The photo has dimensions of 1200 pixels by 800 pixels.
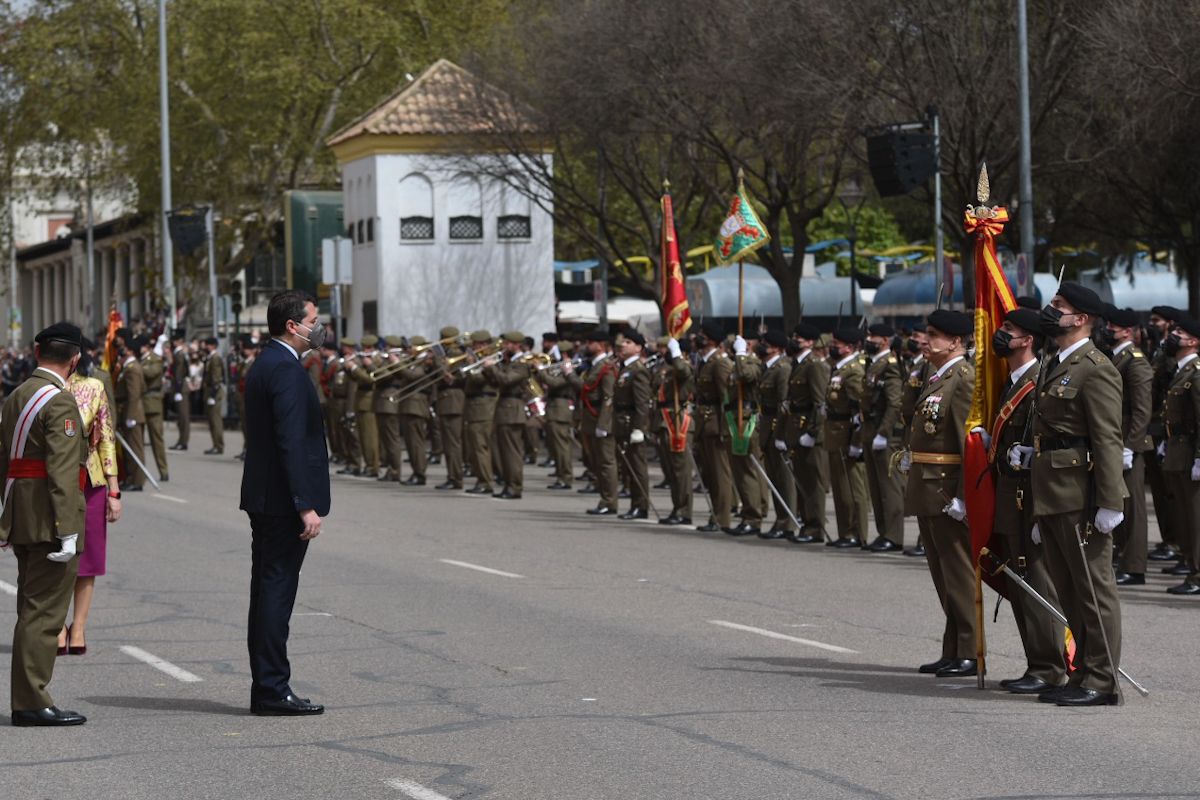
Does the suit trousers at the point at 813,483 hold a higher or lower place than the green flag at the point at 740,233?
lower

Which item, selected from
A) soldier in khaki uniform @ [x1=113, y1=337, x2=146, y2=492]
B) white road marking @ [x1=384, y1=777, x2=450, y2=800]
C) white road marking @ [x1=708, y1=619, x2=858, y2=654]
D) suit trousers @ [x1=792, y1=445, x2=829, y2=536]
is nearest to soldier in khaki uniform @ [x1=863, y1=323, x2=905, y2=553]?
suit trousers @ [x1=792, y1=445, x2=829, y2=536]

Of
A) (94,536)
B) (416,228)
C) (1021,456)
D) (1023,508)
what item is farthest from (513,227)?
(1021,456)

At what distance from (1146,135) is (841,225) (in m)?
39.7

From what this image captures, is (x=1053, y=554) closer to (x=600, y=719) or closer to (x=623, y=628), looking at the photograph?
(x=600, y=719)

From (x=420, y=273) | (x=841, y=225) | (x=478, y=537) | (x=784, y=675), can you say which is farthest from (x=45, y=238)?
(x=784, y=675)

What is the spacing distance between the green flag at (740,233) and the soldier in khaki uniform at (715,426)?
2.42m

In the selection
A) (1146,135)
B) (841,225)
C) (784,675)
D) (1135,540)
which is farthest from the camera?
(841,225)

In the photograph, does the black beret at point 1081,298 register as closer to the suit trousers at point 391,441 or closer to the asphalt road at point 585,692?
the asphalt road at point 585,692

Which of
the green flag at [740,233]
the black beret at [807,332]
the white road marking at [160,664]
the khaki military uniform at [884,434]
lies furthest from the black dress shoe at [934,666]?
the green flag at [740,233]

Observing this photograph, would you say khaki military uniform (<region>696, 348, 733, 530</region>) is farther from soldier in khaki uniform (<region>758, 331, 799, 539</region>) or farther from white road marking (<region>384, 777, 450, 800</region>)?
white road marking (<region>384, 777, 450, 800</region>)

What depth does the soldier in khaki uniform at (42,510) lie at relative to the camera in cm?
967

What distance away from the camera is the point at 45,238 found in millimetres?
127562

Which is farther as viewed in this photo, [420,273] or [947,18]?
[420,273]

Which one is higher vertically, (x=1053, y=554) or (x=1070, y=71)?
(x=1070, y=71)
